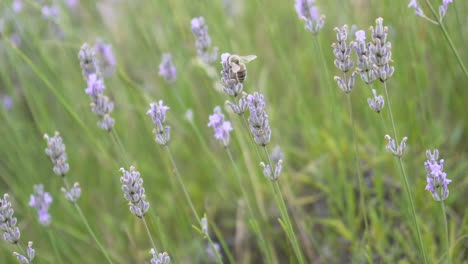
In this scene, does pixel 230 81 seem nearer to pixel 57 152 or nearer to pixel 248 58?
pixel 248 58

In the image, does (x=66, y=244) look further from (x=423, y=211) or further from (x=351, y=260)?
(x=423, y=211)

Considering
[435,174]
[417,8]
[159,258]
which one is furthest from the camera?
[417,8]

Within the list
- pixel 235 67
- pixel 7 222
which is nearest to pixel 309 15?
pixel 235 67

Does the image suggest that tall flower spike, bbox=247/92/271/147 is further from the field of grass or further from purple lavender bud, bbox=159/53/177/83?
purple lavender bud, bbox=159/53/177/83

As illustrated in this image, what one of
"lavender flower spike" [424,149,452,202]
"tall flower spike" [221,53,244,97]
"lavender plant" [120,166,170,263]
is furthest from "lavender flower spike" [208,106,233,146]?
"lavender flower spike" [424,149,452,202]

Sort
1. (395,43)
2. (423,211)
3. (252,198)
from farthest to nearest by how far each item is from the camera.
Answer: (252,198) < (395,43) < (423,211)

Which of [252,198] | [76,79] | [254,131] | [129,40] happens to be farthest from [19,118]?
[254,131]
